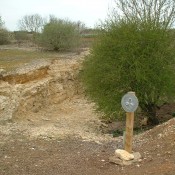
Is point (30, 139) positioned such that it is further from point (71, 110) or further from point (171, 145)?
point (71, 110)

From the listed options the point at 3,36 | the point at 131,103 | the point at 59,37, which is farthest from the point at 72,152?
the point at 3,36

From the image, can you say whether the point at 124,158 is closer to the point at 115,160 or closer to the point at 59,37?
the point at 115,160

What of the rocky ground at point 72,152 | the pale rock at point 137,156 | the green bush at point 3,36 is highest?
the green bush at point 3,36

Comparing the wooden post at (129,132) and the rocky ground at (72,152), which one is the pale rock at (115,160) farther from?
the wooden post at (129,132)

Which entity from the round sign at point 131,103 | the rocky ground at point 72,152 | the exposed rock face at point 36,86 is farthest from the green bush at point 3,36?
the round sign at point 131,103

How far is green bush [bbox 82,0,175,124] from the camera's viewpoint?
1586cm

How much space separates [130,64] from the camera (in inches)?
621

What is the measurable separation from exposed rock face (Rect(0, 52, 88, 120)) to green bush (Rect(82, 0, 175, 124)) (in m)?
3.59

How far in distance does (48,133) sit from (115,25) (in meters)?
6.05

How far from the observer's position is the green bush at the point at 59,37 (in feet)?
125

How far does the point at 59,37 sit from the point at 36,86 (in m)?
18.1

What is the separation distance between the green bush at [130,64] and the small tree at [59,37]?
21193 mm

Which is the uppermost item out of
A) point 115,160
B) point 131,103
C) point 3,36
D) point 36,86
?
point 3,36

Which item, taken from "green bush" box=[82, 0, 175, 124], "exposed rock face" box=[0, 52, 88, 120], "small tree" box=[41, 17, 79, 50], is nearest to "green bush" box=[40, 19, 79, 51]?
"small tree" box=[41, 17, 79, 50]
